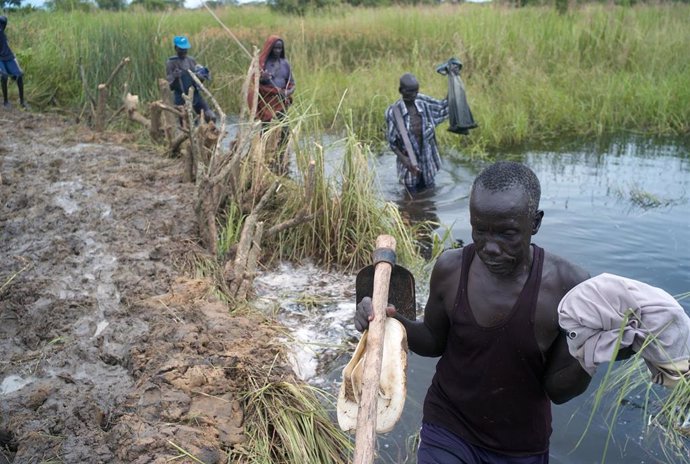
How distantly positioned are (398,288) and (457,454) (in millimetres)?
559

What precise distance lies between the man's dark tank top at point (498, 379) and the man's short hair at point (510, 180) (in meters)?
0.18

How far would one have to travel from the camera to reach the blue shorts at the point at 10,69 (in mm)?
9961

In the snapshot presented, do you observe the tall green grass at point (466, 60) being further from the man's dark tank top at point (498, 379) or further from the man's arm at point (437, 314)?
the man's dark tank top at point (498, 379)

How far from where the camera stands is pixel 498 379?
6.64 feet

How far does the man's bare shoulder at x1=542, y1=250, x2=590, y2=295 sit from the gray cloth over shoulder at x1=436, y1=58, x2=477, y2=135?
463 centimetres

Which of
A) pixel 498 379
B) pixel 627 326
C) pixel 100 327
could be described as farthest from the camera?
pixel 100 327

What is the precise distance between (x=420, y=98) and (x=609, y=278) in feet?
17.3

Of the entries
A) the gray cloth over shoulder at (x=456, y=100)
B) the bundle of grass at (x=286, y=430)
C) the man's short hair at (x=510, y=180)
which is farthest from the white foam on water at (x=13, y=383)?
the gray cloth over shoulder at (x=456, y=100)

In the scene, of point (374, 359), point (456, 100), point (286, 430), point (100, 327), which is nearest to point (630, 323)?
point (374, 359)

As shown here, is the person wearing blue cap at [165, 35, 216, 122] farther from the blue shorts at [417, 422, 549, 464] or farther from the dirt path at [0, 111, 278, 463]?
the blue shorts at [417, 422, 549, 464]

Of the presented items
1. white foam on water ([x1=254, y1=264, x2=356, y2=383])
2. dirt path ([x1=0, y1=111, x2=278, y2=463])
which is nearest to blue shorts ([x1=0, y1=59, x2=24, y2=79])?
dirt path ([x1=0, y1=111, x2=278, y2=463])

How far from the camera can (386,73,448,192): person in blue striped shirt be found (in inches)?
260

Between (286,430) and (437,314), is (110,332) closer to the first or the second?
(286,430)

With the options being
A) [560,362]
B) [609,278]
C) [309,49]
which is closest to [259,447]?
[560,362]
